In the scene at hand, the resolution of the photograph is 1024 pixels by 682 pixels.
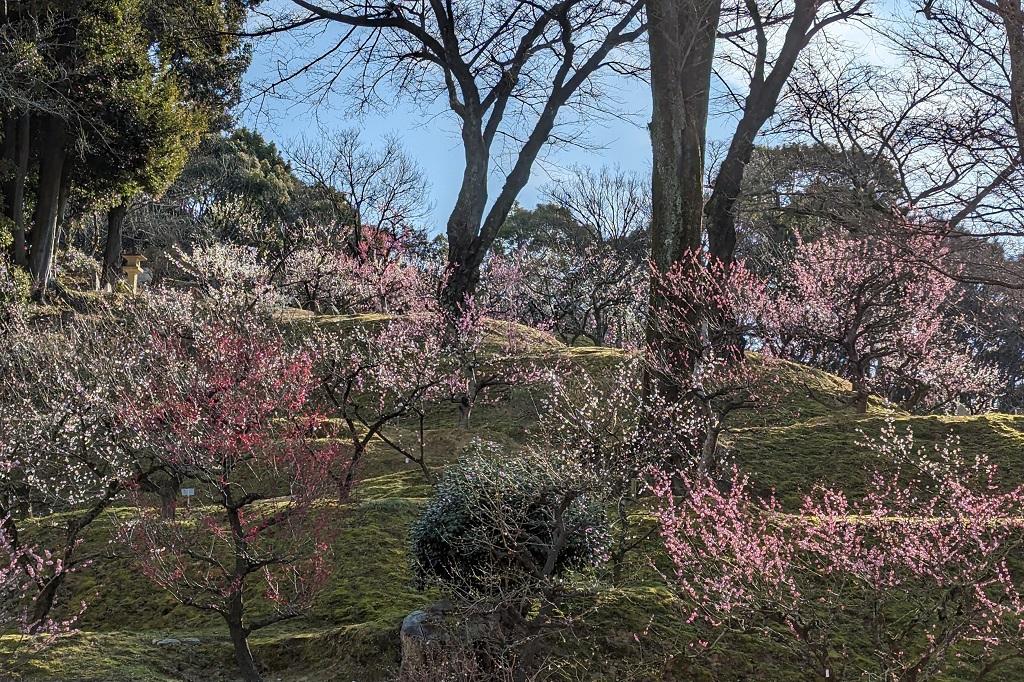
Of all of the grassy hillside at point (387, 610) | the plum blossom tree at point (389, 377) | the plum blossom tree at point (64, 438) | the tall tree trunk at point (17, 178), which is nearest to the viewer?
the grassy hillside at point (387, 610)

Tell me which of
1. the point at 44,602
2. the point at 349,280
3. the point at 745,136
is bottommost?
the point at 44,602

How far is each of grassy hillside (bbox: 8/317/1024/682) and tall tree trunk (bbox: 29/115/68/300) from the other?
11802 millimetres

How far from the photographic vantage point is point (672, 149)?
31.4 ft

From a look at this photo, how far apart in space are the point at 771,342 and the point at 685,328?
3212 millimetres

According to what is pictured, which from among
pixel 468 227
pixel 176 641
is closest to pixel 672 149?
pixel 468 227

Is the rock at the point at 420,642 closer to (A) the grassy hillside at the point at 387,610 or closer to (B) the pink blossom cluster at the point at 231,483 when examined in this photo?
(A) the grassy hillside at the point at 387,610

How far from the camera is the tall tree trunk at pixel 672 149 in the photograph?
31.2ft

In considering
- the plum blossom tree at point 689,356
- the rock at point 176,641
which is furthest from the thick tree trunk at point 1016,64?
the rock at point 176,641

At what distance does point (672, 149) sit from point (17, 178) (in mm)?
15346

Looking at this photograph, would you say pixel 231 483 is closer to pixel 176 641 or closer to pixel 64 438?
pixel 176 641

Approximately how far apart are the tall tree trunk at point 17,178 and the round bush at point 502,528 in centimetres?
1644

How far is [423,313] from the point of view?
14.9 metres

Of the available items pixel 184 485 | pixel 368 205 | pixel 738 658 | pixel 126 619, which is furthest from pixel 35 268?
pixel 738 658

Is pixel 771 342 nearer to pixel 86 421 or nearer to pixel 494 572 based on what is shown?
pixel 494 572
